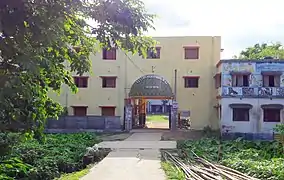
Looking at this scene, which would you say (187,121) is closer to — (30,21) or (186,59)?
(186,59)

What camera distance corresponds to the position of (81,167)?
13930 mm

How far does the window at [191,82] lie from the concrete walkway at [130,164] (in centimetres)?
1086

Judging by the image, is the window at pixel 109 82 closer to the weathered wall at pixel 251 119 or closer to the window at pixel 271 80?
the weathered wall at pixel 251 119

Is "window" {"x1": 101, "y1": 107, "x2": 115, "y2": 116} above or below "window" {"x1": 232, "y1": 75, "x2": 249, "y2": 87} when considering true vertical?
below

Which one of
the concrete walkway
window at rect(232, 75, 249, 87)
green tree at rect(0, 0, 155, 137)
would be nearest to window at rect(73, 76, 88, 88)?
window at rect(232, 75, 249, 87)

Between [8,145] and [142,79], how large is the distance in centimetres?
2133

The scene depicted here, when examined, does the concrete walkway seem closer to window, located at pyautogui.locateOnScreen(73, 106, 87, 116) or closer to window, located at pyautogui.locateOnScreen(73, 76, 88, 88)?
window, located at pyautogui.locateOnScreen(73, 106, 87, 116)

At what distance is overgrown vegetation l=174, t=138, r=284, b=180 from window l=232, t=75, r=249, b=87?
6075mm

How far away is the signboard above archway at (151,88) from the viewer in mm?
28688

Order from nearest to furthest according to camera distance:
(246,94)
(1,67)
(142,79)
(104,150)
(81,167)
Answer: (1,67) < (81,167) < (104,150) < (246,94) < (142,79)

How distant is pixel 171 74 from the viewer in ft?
96.9

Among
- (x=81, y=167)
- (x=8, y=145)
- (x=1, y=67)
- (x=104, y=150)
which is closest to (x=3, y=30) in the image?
(x=1, y=67)

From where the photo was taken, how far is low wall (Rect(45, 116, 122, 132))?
27.5 meters

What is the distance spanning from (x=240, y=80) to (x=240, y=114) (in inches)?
83.4
